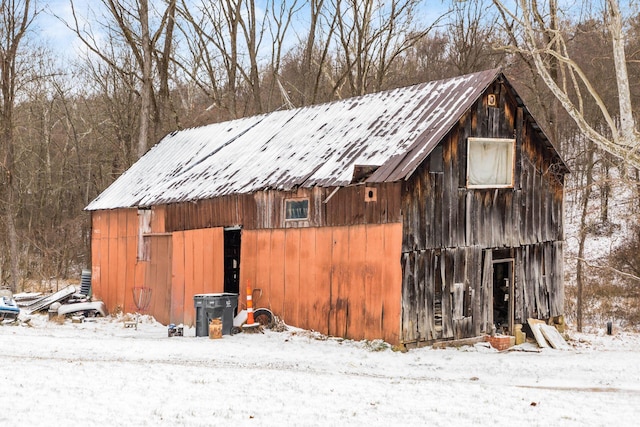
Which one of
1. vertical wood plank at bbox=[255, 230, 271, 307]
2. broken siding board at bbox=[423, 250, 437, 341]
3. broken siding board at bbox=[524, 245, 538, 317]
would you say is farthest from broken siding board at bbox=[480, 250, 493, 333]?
vertical wood plank at bbox=[255, 230, 271, 307]

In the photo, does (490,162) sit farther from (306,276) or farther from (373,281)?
(306,276)

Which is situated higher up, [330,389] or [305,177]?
[305,177]

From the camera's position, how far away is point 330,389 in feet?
34.9

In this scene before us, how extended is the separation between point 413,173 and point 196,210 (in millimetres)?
7108

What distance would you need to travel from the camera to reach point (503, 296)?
19.6 m

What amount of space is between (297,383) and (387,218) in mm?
5862

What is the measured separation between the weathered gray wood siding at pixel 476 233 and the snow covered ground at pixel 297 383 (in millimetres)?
1079

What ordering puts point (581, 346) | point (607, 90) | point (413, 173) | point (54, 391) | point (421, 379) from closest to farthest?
point (54, 391)
point (421, 379)
point (413, 173)
point (581, 346)
point (607, 90)

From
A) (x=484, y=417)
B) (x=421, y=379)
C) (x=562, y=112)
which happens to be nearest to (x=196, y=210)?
(x=421, y=379)

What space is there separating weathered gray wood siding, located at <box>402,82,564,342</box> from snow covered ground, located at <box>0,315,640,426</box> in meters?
1.08

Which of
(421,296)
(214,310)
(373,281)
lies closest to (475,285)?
(421,296)

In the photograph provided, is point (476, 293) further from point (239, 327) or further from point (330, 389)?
A: point (330, 389)

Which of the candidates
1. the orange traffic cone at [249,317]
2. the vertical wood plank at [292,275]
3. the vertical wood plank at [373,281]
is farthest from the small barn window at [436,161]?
the orange traffic cone at [249,317]

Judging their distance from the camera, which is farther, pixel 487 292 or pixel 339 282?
pixel 487 292
